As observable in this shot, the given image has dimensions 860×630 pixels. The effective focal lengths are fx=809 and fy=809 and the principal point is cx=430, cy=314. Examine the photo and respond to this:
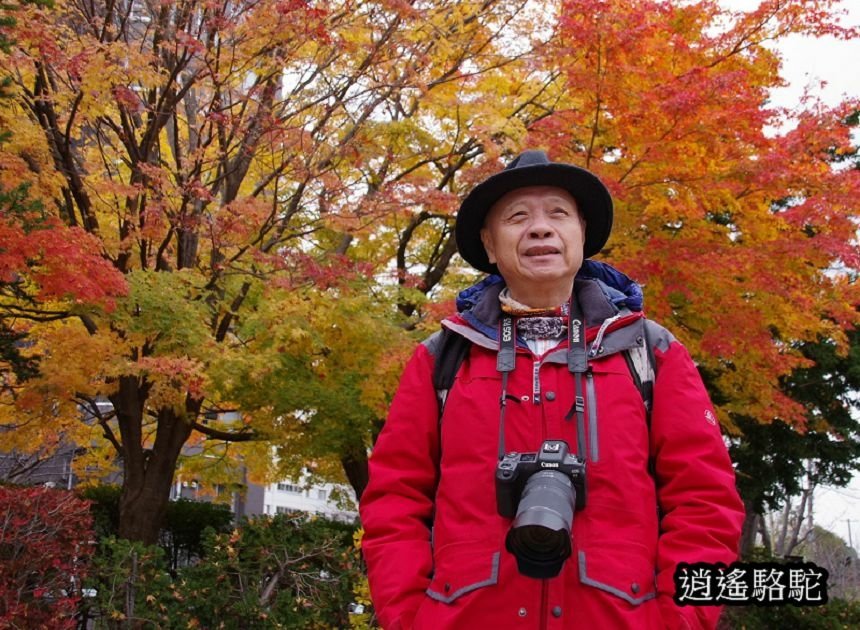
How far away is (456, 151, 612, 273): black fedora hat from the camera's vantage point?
2.41 metres

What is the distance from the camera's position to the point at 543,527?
5.80 ft

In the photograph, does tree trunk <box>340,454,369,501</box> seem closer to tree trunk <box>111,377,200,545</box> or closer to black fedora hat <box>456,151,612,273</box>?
tree trunk <box>111,377,200,545</box>

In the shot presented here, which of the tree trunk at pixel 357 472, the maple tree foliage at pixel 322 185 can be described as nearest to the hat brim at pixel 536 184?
the maple tree foliage at pixel 322 185

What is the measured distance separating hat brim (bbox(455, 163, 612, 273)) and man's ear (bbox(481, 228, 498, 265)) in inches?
1.0

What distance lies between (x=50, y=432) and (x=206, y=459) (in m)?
3.16

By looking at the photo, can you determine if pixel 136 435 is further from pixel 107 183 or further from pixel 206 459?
pixel 206 459

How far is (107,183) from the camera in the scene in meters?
7.22

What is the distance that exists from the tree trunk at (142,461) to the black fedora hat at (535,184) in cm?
668

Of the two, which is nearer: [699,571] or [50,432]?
[699,571]

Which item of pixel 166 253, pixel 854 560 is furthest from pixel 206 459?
pixel 854 560

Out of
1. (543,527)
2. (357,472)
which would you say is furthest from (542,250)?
(357,472)

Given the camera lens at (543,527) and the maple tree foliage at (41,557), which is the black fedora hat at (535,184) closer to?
the camera lens at (543,527)

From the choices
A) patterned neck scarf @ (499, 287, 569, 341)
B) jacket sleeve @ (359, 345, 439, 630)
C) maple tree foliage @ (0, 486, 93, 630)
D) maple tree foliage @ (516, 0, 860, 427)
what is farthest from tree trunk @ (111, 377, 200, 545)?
patterned neck scarf @ (499, 287, 569, 341)

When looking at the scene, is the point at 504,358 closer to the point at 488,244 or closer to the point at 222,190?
the point at 488,244
